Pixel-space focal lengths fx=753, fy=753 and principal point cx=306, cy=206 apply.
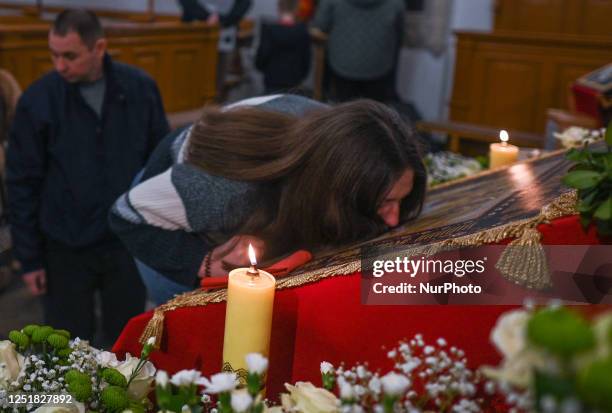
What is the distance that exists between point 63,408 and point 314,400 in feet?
1.09

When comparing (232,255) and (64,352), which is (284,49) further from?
(64,352)

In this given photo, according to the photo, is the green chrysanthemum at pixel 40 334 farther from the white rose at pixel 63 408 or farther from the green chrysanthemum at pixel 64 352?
the white rose at pixel 63 408

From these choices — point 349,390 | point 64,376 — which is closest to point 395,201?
point 64,376

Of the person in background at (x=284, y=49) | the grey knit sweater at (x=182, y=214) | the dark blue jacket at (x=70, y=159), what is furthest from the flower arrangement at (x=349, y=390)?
the person in background at (x=284, y=49)

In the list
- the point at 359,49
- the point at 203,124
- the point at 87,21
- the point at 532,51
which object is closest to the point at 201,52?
the point at 359,49

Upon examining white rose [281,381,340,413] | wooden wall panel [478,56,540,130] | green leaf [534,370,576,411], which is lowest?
wooden wall panel [478,56,540,130]

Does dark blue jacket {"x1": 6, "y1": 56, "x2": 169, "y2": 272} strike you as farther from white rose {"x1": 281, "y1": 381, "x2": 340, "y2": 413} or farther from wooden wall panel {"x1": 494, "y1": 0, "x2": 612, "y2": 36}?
wooden wall panel {"x1": 494, "y1": 0, "x2": 612, "y2": 36}

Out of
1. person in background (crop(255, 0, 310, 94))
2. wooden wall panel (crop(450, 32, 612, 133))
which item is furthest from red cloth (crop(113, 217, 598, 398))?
wooden wall panel (crop(450, 32, 612, 133))

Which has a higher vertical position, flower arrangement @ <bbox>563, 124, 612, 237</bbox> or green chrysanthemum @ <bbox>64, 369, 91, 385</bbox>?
flower arrangement @ <bbox>563, 124, 612, 237</bbox>

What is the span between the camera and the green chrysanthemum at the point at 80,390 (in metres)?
1.00

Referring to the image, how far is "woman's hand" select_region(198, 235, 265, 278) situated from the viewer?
1.61 meters

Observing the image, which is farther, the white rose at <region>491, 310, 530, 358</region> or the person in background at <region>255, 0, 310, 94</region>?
the person in background at <region>255, 0, 310, 94</region>

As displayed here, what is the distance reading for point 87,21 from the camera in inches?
116

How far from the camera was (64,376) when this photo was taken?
1.08 meters
